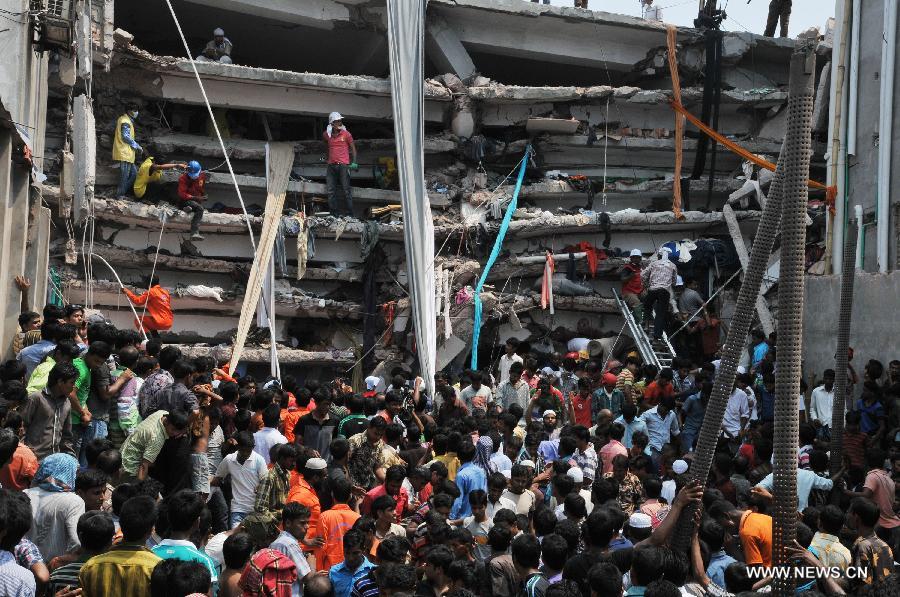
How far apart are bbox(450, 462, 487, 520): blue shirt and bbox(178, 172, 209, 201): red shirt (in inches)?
402

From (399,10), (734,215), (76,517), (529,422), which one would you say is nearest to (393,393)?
(529,422)

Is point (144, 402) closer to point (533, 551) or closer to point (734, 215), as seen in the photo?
point (533, 551)

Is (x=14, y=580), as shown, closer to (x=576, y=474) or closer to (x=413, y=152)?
(x=576, y=474)

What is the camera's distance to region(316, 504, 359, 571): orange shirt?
265 inches

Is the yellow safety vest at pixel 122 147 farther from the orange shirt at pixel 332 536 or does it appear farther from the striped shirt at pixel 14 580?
the striped shirt at pixel 14 580

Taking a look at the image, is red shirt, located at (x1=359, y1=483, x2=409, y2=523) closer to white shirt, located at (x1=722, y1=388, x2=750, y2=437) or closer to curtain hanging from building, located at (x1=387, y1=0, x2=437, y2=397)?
white shirt, located at (x1=722, y1=388, x2=750, y2=437)

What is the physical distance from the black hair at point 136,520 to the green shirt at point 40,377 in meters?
3.38

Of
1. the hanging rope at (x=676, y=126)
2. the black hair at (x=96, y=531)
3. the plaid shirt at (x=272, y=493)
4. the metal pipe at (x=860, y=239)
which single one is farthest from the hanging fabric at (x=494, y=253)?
the black hair at (x=96, y=531)

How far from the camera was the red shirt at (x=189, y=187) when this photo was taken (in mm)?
16766

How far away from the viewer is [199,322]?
1722 cm

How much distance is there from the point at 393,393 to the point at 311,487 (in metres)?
2.34

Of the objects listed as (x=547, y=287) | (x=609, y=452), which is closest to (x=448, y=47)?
(x=547, y=287)

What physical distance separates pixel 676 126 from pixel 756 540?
44.1ft

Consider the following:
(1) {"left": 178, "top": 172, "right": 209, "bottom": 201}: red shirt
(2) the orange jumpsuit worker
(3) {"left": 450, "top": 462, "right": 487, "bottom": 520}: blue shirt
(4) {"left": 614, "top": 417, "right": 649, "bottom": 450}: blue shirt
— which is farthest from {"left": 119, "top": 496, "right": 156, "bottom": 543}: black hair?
(1) {"left": 178, "top": 172, "right": 209, "bottom": 201}: red shirt
